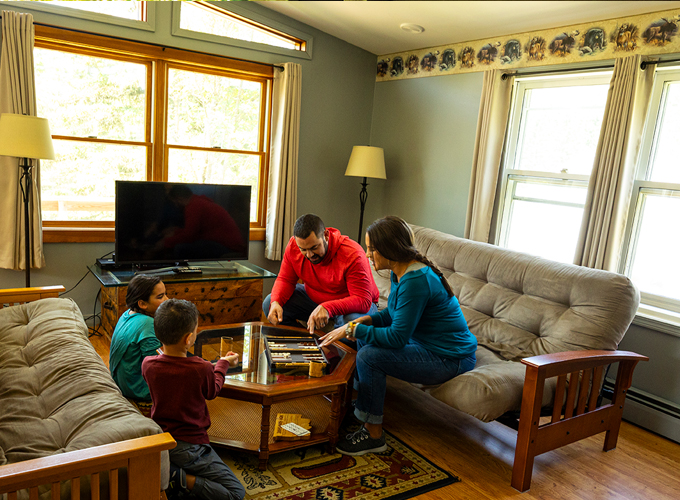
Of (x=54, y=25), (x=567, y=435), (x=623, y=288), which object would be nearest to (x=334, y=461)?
(x=567, y=435)

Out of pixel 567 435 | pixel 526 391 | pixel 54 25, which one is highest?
pixel 54 25

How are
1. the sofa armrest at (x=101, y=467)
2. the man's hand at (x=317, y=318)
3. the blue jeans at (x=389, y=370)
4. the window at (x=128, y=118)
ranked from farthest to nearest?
1. the window at (x=128, y=118)
2. the man's hand at (x=317, y=318)
3. the blue jeans at (x=389, y=370)
4. the sofa armrest at (x=101, y=467)

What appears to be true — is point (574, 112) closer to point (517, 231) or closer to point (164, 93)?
point (517, 231)

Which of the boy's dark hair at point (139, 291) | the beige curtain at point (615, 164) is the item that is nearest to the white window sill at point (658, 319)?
the beige curtain at point (615, 164)

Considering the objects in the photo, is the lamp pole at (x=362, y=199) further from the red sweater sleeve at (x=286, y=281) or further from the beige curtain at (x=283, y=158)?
the red sweater sleeve at (x=286, y=281)

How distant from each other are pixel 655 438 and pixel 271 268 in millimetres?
2873

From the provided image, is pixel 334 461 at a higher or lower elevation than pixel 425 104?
lower

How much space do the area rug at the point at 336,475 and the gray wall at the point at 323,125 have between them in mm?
2009

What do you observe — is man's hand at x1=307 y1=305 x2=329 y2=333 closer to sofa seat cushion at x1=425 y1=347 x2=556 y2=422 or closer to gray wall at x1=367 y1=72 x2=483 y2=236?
sofa seat cushion at x1=425 y1=347 x2=556 y2=422

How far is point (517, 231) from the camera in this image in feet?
11.4

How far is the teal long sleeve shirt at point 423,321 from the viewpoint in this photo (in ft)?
6.75

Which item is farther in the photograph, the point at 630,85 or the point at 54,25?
the point at 54,25

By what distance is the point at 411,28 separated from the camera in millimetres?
389

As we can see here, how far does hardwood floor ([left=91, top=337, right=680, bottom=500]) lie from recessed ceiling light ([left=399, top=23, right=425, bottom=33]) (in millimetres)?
1877
